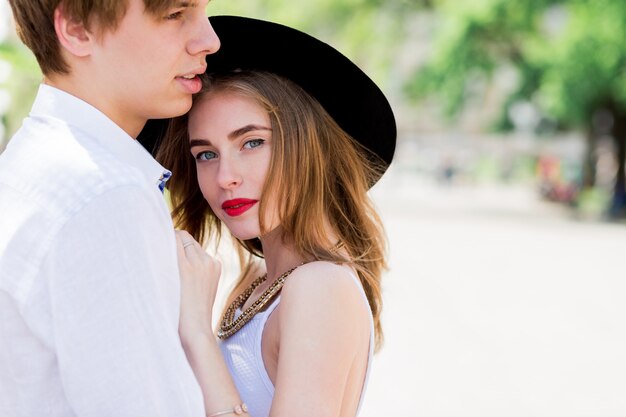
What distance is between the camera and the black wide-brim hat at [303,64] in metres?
2.28

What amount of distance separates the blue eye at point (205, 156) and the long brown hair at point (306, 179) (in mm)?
162

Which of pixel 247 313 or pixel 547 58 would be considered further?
pixel 547 58

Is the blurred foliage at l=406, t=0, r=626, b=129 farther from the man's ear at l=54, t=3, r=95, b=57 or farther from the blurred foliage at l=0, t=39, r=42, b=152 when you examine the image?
the man's ear at l=54, t=3, r=95, b=57

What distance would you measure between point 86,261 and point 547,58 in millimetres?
23288

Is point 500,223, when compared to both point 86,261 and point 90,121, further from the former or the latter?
point 86,261

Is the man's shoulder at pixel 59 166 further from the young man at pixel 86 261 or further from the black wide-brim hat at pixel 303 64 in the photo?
the black wide-brim hat at pixel 303 64

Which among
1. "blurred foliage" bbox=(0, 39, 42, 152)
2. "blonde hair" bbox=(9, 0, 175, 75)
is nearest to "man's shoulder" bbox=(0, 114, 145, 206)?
"blonde hair" bbox=(9, 0, 175, 75)

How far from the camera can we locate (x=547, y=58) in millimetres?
23219

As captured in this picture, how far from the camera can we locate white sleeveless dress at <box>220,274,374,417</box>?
2.08 metres

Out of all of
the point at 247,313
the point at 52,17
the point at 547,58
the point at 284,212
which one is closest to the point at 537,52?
the point at 547,58

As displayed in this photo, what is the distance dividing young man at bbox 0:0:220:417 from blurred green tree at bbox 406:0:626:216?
69.4 feet

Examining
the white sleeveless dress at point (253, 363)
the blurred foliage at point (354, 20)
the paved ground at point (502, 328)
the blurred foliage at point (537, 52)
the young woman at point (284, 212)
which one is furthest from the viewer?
the blurred foliage at point (354, 20)

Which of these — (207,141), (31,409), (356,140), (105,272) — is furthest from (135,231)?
(356,140)

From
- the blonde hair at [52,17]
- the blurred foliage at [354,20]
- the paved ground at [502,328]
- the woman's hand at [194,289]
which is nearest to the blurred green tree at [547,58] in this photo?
the blurred foliage at [354,20]
